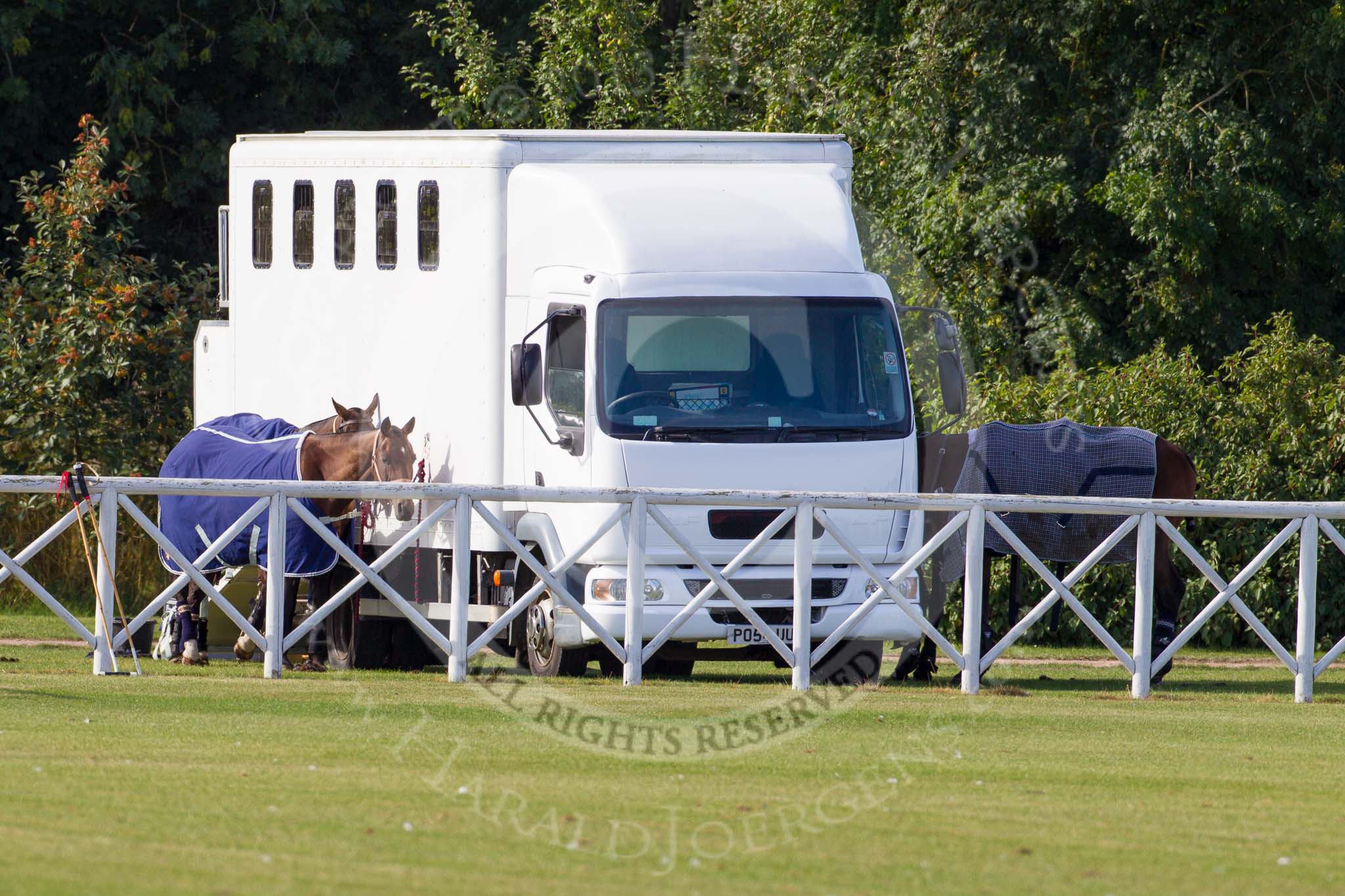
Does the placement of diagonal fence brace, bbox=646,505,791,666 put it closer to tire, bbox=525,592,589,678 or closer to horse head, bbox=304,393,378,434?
tire, bbox=525,592,589,678

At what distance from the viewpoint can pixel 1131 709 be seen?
1148cm

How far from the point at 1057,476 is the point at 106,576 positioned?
635 centimetres

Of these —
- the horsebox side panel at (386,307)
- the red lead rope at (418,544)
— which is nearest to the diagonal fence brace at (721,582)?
the horsebox side panel at (386,307)

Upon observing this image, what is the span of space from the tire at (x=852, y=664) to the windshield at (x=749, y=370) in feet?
5.01

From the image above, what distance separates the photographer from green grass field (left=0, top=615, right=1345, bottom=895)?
6324 mm

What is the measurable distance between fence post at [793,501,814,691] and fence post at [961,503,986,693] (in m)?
0.95

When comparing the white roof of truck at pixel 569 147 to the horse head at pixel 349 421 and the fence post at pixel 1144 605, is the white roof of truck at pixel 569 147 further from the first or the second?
the fence post at pixel 1144 605

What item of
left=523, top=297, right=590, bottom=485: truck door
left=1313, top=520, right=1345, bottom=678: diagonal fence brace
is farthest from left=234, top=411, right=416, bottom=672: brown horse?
left=1313, top=520, right=1345, bottom=678: diagonal fence brace

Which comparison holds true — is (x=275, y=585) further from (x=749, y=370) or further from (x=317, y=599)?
(x=749, y=370)

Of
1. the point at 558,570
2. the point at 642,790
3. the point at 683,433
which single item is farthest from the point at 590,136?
the point at 642,790

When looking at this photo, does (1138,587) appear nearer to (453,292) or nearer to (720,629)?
(720,629)

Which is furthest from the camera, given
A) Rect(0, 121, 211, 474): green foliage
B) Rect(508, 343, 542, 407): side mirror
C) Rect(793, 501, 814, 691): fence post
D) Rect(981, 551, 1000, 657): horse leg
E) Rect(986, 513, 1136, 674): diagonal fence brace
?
Rect(0, 121, 211, 474): green foliage

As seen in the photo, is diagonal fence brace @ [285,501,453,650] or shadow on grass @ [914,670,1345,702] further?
shadow on grass @ [914,670,1345,702]

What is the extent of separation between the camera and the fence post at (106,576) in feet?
38.4
